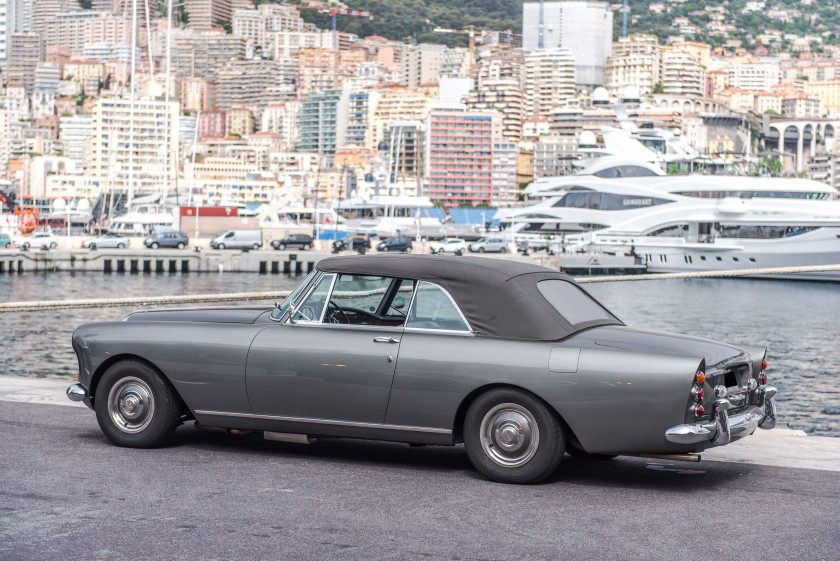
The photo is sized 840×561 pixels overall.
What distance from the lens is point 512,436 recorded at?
22.8 feet

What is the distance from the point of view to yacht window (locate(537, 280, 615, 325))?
732 cm

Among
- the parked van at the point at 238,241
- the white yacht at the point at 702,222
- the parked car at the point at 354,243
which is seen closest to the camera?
the white yacht at the point at 702,222

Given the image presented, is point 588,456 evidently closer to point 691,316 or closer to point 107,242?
point 691,316

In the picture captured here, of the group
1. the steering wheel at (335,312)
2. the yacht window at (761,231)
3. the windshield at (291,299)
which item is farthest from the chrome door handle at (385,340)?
the yacht window at (761,231)

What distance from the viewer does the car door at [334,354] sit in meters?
7.32

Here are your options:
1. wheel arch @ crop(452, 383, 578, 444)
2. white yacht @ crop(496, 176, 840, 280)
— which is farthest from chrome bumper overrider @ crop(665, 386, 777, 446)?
white yacht @ crop(496, 176, 840, 280)

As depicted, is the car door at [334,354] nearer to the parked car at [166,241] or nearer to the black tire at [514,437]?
the black tire at [514,437]

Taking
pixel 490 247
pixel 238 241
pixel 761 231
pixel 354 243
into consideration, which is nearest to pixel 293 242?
pixel 238 241

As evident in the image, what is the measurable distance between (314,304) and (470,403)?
128 cm

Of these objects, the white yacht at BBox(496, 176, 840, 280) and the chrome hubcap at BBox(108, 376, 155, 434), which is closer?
the chrome hubcap at BBox(108, 376, 155, 434)

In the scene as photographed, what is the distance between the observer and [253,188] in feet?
655

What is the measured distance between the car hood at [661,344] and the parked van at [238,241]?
78196mm

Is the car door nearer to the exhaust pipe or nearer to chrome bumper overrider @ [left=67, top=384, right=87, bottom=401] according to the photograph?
chrome bumper overrider @ [left=67, top=384, right=87, bottom=401]

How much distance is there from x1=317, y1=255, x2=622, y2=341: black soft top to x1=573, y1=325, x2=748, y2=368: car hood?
0.17 meters
